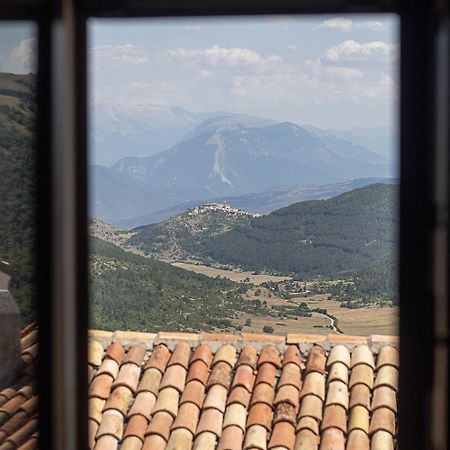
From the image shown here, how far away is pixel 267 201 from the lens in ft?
69.6

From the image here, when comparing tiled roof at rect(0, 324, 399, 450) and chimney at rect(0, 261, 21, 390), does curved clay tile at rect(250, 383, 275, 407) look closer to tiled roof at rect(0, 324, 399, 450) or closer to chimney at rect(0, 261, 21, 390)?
tiled roof at rect(0, 324, 399, 450)

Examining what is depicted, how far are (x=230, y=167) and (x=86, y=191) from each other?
27.5 m

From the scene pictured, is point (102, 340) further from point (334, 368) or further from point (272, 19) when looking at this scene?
point (272, 19)

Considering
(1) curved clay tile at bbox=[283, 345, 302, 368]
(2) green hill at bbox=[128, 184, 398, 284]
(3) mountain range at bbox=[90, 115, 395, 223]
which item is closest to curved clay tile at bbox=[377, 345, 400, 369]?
(1) curved clay tile at bbox=[283, 345, 302, 368]

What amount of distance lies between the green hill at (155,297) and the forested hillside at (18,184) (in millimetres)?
6406

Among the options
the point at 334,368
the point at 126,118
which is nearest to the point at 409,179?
the point at 334,368

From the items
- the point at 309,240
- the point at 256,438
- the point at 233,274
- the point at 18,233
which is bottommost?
the point at 256,438

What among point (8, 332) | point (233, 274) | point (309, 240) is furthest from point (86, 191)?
point (309, 240)

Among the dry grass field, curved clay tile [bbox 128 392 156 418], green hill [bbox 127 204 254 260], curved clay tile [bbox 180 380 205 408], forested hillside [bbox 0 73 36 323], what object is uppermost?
green hill [bbox 127 204 254 260]

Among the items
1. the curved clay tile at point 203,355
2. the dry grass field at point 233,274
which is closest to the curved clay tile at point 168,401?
the curved clay tile at point 203,355

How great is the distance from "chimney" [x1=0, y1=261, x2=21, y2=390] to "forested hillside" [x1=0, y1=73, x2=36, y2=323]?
3 cm

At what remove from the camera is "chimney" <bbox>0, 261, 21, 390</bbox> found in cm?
151

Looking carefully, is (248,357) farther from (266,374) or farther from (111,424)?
(111,424)

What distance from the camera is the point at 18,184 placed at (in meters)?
1.44
